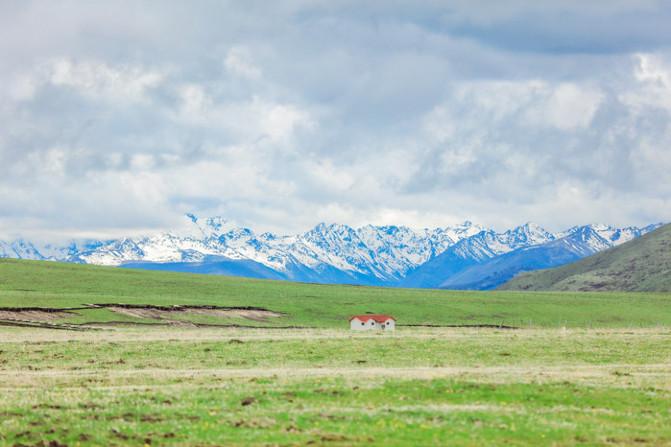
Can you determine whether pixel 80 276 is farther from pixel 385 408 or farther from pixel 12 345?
pixel 385 408

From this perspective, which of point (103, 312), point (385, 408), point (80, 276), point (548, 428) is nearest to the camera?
point (548, 428)

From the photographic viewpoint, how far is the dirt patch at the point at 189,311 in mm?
127375

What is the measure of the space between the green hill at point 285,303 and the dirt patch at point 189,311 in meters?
1.27

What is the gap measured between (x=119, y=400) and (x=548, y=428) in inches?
790

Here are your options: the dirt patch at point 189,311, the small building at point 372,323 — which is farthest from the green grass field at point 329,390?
the small building at point 372,323

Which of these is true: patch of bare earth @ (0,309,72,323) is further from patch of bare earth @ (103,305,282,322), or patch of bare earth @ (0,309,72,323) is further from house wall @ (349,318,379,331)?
house wall @ (349,318,379,331)

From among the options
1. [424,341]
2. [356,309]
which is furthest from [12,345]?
[356,309]

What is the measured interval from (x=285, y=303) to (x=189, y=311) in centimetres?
2627

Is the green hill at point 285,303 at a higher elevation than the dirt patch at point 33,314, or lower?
higher

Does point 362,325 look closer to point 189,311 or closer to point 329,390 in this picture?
point 189,311

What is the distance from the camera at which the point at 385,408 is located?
122ft

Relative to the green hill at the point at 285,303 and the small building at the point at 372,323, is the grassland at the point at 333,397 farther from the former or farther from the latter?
the green hill at the point at 285,303

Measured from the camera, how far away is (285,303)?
15588 cm

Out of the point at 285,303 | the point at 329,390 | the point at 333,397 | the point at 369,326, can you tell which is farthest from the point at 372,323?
the point at 333,397
